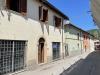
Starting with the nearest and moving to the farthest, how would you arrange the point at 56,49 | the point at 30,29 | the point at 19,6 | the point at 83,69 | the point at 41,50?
the point at 19,6 < the point at 30,29 < the point at 83,69 < the point at 41,50 < the point at 56,49

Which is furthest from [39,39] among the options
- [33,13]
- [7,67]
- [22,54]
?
[7,67]

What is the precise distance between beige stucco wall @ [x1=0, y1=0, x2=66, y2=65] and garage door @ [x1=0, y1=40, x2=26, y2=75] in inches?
15.7

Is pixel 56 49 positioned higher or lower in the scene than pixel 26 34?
lower

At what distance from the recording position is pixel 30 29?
1742 cm

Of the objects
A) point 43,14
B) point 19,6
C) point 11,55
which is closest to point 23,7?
point 19,6

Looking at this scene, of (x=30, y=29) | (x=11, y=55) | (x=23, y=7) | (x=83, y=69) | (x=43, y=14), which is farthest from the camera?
(x=43, y=14)

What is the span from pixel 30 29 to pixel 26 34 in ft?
3.22

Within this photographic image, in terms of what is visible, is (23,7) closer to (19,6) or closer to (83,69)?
(19,6)

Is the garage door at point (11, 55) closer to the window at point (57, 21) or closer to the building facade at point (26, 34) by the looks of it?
the building facade at point (26, 34)

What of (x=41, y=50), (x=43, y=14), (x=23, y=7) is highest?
(x=43, y=14)

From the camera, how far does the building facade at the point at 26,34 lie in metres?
13.7

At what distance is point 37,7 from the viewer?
1922 cm

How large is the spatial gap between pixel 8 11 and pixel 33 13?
15.0 ft

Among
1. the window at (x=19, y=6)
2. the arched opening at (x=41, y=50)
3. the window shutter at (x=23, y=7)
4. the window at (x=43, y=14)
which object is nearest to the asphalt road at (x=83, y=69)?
the arched opening at (x=41, y=50)
